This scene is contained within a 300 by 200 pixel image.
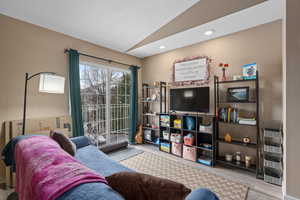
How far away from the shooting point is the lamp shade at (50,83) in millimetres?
1928

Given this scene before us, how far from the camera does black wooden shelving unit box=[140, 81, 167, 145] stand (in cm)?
367

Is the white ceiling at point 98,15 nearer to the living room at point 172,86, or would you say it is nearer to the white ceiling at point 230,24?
the living room at point 172,86

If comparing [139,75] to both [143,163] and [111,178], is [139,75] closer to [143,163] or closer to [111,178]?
[143,163]

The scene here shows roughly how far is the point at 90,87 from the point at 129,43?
1398 mm

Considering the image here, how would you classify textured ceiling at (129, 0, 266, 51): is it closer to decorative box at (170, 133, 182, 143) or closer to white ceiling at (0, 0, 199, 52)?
white ceiling at (0, 0, 199, 52)

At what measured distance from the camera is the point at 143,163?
9.04 ft

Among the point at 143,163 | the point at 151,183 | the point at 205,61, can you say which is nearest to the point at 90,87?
the point at 143,163

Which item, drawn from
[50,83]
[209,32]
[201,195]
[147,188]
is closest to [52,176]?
[147,188]

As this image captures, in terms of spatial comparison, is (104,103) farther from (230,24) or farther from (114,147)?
(230,24)

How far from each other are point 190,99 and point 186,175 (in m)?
1.48

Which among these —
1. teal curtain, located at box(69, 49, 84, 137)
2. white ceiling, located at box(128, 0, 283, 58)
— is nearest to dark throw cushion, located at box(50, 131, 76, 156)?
teal curtain, located at box(69, 49, 84, 137)

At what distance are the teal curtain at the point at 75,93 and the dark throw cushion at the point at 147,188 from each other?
2275 millimetres

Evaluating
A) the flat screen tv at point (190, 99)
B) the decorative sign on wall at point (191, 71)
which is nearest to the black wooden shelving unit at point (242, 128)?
the flat screen tv at point (190, 99)

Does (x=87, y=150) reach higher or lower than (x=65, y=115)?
lower
